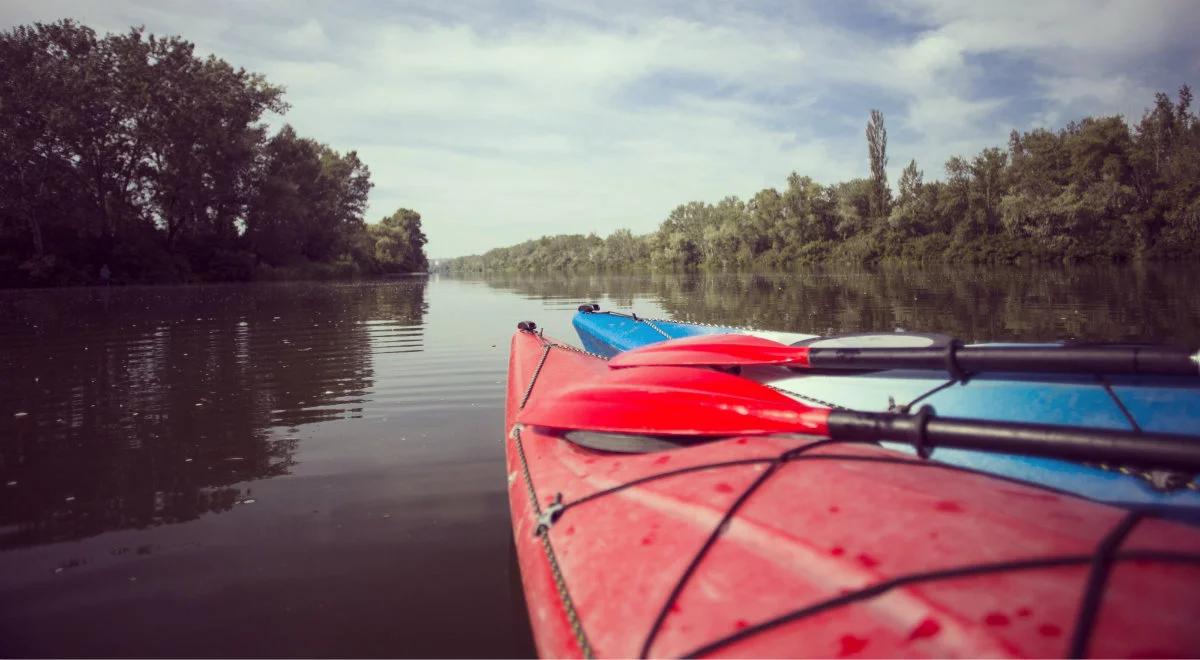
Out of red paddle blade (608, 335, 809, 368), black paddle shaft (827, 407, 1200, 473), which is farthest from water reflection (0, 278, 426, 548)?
black paddle shaft (827, 407, 1200, 473)

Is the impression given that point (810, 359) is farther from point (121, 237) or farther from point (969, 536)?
point (121, 237)

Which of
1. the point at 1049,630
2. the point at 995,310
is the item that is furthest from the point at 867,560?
the point at 995,310

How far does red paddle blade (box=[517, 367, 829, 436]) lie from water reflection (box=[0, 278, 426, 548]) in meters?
1.99

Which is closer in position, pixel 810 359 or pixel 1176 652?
pixel 1176 652

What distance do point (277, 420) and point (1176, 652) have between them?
17.6 ft

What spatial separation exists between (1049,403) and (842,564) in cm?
226

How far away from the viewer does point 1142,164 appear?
1556 inches

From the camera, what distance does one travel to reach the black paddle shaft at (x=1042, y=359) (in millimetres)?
2584

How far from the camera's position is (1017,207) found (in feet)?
131

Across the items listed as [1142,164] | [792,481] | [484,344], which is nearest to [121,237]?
[484,344]

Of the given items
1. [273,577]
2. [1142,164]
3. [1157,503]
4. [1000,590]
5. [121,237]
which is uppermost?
[1142,164]

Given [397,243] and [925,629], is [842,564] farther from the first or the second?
[397,243]

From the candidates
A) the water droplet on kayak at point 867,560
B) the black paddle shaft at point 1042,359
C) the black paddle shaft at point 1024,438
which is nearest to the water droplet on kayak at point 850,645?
the water droplet on kayak at point 867,560

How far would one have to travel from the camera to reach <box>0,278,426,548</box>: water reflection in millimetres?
3420
